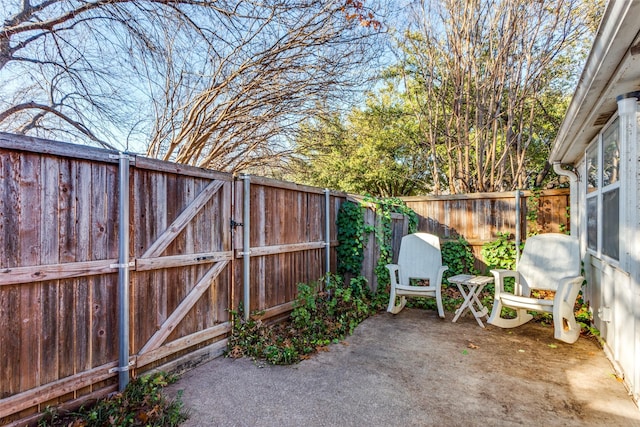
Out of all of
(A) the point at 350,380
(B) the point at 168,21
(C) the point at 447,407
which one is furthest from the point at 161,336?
(B) the point at 168,21

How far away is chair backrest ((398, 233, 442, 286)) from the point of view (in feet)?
14.4

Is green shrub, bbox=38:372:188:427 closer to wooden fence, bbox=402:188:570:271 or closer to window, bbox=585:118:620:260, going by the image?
window, bbox=585:118:620:260

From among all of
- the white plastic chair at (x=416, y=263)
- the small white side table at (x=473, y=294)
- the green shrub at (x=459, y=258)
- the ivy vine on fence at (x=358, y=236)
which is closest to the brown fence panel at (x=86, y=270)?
the ivy vine on fence at (x=358, y=236)

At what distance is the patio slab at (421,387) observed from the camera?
2.00 m

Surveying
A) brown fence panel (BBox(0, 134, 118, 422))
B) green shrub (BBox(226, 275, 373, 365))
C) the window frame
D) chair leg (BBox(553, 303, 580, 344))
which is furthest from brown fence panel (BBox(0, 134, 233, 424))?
the window frame

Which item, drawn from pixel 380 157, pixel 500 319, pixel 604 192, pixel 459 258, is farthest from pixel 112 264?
pixel 380 157

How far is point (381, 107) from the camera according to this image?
9.62 m

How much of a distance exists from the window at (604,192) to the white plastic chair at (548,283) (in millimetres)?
302

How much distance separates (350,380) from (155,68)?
4.40 m

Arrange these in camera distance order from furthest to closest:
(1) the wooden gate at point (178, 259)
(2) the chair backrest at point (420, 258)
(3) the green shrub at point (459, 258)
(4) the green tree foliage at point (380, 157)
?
(4) the green tree foliage at point (380, 157), (3) the green shrub at point (459, 258), (2) the chair backrest at point (420, 258), (1) the wooden gate at point (178, 259)

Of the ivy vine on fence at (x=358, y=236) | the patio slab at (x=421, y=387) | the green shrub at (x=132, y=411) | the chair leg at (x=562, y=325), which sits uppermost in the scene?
the ivy vine on fence at (x=358, y=236)

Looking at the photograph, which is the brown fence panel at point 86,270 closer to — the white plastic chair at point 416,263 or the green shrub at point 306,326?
A: the green shrub at point 306,326

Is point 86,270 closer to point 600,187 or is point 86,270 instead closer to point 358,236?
point 358,236

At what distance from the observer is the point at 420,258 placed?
4.48 metres
